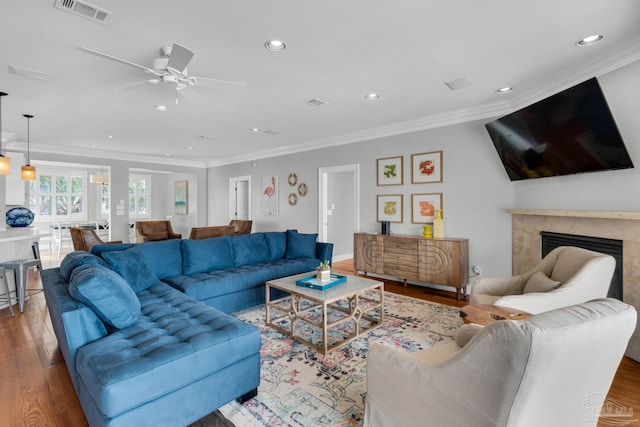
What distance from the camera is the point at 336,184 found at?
291 inches

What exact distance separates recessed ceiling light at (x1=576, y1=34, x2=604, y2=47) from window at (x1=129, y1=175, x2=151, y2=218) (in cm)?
1171

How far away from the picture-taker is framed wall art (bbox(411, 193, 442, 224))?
4.67m

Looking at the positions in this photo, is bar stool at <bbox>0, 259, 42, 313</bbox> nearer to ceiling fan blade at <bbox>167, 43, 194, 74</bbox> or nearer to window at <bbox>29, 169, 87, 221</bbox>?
ceiling fan blade at <bbox>167, 43, 194, 74</bbox>

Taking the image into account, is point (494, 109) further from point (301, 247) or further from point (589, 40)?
point (301, 247)

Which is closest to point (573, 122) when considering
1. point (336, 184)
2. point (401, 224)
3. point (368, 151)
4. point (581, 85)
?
point (581, 85)

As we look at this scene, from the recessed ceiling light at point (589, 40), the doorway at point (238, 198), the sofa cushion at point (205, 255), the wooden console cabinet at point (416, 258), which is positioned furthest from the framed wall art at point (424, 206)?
the doorway at point (238, 198)

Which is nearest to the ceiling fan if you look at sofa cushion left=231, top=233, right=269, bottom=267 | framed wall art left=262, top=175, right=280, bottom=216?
sofa cushion left=231, top=233, right=269, bottom=267

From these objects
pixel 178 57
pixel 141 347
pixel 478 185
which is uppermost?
pixel 178 57

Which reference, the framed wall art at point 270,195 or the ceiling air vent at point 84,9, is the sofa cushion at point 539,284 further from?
the framed wall art at point 270,195

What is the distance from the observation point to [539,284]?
2.52m

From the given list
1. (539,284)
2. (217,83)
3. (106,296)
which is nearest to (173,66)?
(217,83)

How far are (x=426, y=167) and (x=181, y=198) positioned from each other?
8.05 metres

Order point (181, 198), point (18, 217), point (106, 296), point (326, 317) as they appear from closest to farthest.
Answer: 1. point (106, 296)
2. point (326, 317)
3. point (18, 217)
4. point (181, 198)

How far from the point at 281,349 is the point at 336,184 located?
5126 millimetres
